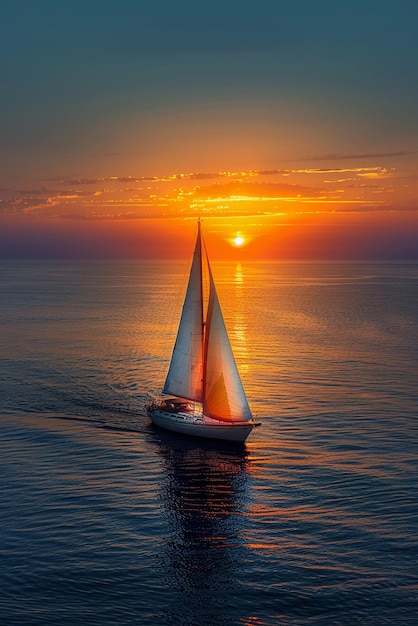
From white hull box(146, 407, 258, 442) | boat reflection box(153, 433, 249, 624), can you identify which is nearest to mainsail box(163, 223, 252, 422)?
white hull box(146, 407, 258, 442)

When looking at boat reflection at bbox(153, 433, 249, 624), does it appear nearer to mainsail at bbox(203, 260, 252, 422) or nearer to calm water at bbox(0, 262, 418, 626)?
calm water at bbox(0, 262, 418, 626)

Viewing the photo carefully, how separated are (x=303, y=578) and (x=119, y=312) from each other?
530 feet

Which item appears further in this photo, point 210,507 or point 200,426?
point 200,426

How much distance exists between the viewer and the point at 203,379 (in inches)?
2729

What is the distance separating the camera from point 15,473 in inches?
2279

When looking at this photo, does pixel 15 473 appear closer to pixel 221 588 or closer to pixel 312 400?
pixel 221 588

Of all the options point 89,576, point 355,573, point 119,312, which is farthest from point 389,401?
point 119,312

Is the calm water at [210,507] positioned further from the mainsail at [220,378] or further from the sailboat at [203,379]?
the mainsail at [220,378]

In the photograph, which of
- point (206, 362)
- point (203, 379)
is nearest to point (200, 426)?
point (203, 379)

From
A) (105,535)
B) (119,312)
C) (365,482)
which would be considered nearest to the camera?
(105,535)

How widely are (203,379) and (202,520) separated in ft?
71.2

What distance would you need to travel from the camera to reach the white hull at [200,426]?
6525cm

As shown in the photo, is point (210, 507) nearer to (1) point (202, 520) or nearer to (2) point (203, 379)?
(1) point (202, 520)

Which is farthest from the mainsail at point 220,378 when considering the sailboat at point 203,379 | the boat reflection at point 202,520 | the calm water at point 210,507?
the calm water at point 210,507
